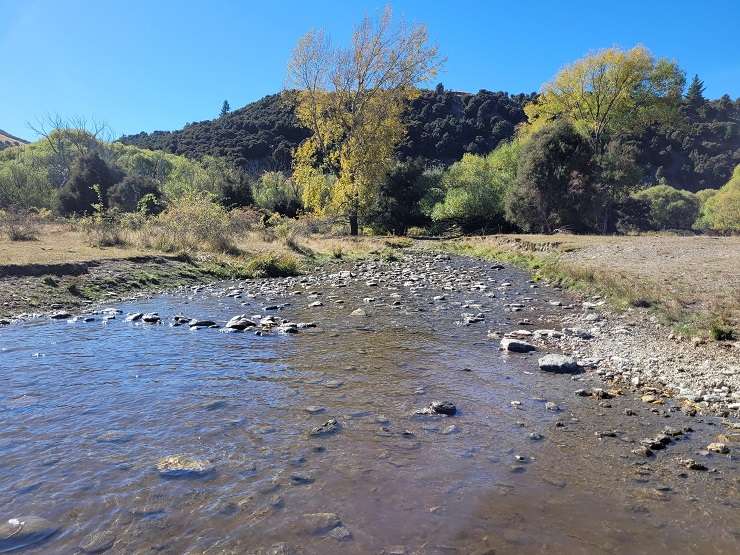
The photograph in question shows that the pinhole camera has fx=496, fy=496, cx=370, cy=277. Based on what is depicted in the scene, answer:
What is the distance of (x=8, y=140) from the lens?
145 metres

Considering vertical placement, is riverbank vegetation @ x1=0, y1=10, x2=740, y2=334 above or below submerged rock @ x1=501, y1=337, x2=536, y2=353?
above

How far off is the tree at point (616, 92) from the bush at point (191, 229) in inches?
1375

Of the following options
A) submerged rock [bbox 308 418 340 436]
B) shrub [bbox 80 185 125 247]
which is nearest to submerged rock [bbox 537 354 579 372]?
submerged rock [bbox 308 418 340 436]

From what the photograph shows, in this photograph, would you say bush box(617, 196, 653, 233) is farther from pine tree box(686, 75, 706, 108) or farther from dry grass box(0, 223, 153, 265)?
pine tree box(686, 75, 706, 108)

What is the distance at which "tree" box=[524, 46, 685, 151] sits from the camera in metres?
45.6

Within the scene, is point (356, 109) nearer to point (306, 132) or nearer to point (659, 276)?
point (659, 276)

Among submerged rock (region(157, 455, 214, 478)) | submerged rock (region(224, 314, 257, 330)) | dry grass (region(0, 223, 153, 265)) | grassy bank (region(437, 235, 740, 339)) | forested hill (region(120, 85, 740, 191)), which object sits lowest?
submerged rock (region(157, 455, 214, 478))

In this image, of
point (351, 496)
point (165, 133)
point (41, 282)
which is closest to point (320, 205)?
point (41, 282)

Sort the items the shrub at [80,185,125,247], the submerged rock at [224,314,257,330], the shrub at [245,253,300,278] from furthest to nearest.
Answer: the shrub at [80,185,125,247] < the shrub at [245,253,300,278] < the submerged rock at [224,314,257,330]

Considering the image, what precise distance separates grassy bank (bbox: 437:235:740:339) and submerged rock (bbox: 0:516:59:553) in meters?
9.40

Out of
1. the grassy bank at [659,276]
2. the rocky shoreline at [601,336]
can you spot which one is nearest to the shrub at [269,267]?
the rocky shoreline at [601,336]

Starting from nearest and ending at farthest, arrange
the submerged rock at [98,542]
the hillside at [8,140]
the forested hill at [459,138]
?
the submerged rock at [98,542], the forested hill at [459,138], the hillside at [8,140]

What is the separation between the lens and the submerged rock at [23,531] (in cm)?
334

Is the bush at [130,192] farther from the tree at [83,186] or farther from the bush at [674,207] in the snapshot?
the bush at [674,207]
